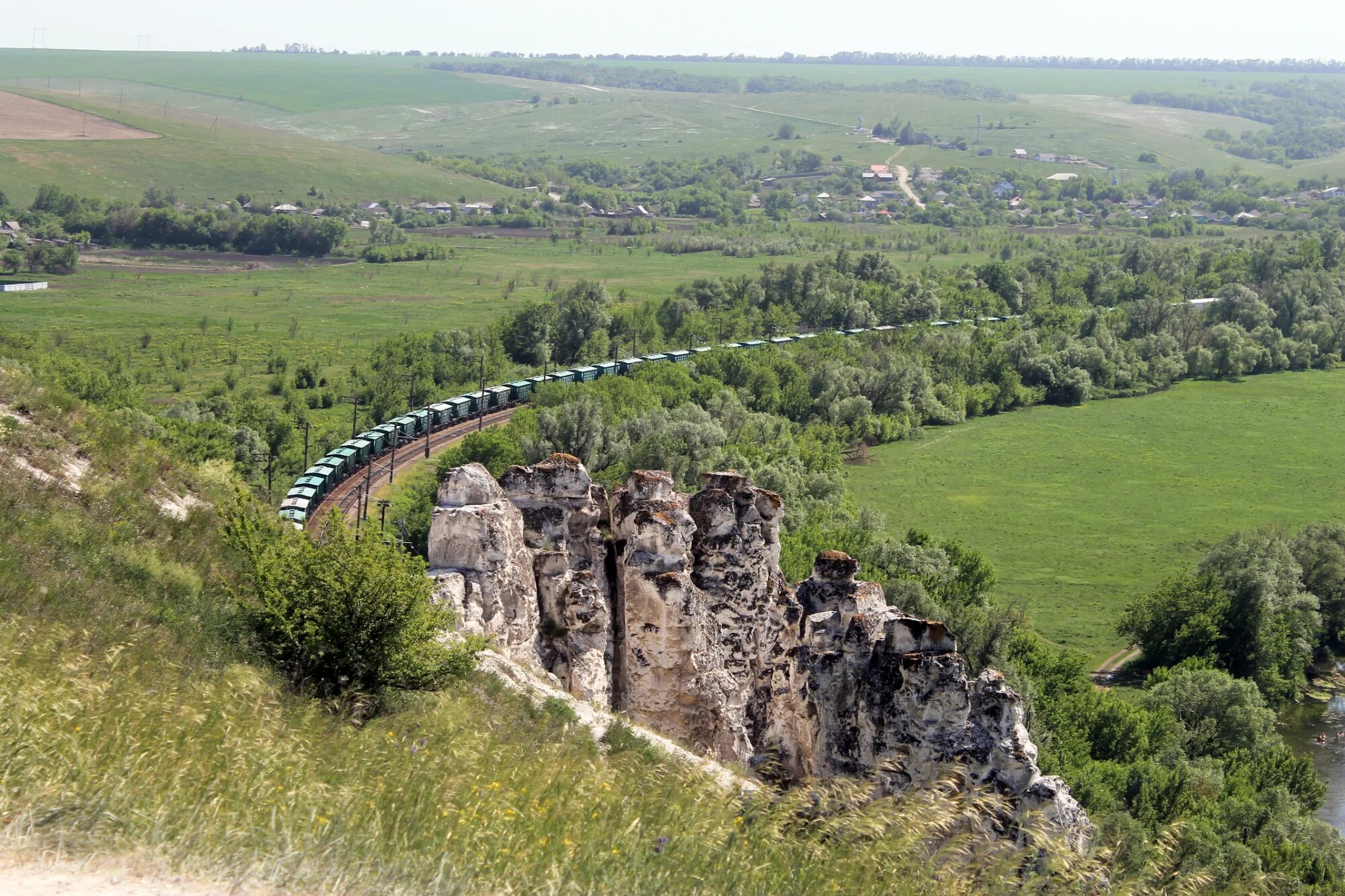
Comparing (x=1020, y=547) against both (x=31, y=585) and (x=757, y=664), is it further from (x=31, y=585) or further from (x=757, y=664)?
(x=31, y=585)

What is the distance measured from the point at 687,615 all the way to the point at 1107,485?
7525 cm

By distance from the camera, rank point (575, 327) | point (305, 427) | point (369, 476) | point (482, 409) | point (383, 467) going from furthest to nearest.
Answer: point (575, 327)
point (482, 409)
point (305, 427)
point (383, 467)
point (369, 476)

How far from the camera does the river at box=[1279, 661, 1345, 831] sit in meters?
47.5

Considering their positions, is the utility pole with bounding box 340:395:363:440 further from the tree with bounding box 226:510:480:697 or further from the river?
the tree with bounding box 226:510:480:697

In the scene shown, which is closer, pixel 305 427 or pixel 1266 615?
pixel 1266 615

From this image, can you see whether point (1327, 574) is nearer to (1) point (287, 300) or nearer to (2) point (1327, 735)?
(2) point (1327, 735)

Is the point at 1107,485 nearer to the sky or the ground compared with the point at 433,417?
nearer to the ground

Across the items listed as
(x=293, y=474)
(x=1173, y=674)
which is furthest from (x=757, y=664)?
(x=293, y=474)

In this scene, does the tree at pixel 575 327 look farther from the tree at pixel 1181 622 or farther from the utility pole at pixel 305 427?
the tree at pixel 1181 622

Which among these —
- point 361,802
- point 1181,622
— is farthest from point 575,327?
point 361,802

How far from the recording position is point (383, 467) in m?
76.1

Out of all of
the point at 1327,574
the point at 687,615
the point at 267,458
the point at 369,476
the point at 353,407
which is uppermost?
the point at 687,615

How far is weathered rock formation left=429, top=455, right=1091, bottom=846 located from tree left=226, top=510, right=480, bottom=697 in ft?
11.6

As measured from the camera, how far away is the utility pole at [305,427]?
74.4 m
